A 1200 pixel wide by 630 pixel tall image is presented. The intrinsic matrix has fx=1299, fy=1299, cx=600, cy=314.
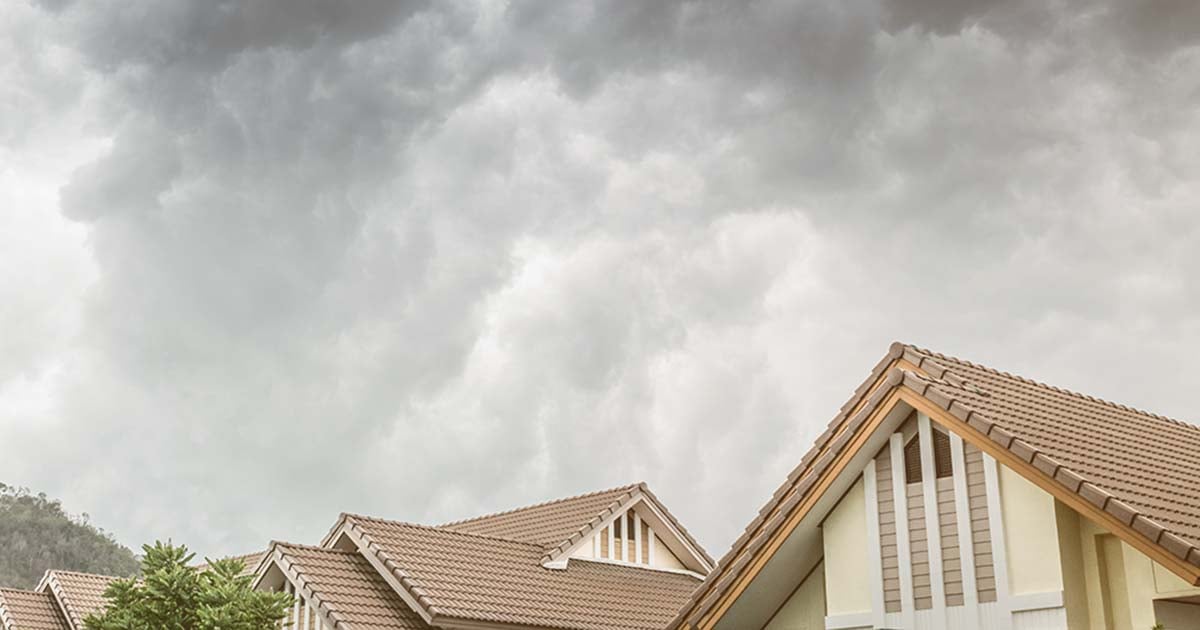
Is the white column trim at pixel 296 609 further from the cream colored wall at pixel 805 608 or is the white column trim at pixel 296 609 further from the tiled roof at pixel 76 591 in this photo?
the tiled roof at pixel 76 591

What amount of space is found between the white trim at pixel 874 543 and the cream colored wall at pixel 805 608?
65 centimetres

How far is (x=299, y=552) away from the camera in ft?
77.0

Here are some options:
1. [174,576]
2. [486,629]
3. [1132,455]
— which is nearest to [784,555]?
[1132,455]

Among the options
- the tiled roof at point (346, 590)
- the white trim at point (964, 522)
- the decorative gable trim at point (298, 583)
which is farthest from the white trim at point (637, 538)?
the white trim at point (964, 522)

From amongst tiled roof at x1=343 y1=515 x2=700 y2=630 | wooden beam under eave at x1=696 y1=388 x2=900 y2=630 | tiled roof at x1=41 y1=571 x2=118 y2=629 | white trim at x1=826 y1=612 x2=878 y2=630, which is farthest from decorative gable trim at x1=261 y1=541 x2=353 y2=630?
tiled roof at x1=41 y1=571 x2=118 y2=629

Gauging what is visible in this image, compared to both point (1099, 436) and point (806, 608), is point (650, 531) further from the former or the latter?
point (1099, 436)

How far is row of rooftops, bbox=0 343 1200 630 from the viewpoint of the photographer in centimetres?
1397

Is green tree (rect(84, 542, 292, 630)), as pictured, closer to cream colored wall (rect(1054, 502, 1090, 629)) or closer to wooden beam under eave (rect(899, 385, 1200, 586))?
wooden beam under eave (rect(899, 385, 1200, 586))

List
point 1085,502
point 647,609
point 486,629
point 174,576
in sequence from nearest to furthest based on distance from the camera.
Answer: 1. point 1085,502
2. point 174,576
3. point 486,629
4. point 647,609

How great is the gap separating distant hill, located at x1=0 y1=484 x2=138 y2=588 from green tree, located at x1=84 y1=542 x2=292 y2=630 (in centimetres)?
7965

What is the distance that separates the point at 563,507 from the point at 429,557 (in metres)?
6.50

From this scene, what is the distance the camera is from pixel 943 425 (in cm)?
1475

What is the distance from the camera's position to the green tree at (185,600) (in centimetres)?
1947

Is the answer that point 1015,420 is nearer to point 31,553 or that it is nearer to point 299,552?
point 299,552
